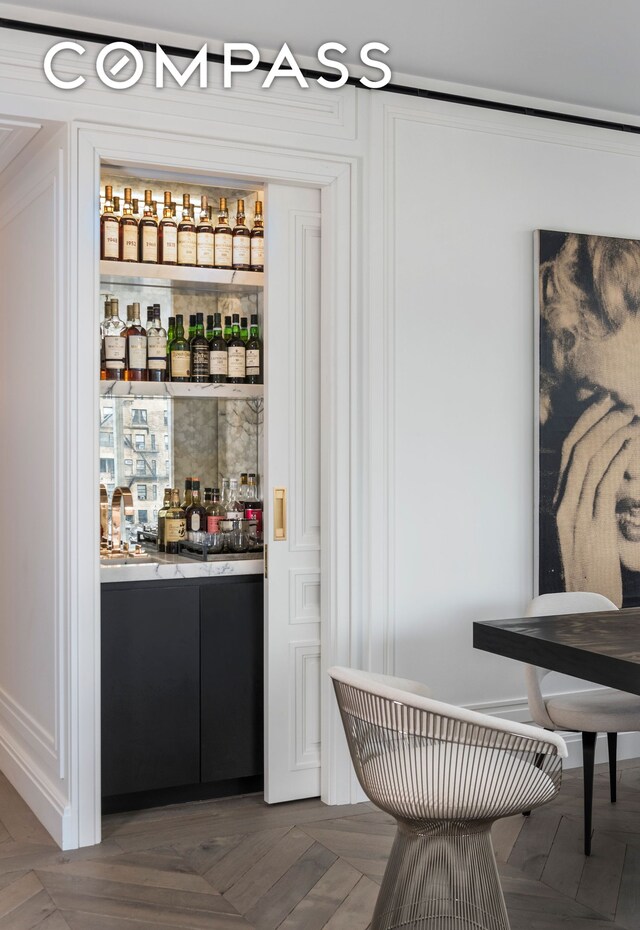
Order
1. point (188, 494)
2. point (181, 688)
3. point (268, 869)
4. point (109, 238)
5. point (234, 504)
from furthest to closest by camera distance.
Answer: point (188, 494) < point (234, 504) < point (109, 238) < point (181, 688) < point (268, 869)

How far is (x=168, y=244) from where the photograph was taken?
396cm

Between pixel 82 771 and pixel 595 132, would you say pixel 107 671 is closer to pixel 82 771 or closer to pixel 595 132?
pixel 82 771

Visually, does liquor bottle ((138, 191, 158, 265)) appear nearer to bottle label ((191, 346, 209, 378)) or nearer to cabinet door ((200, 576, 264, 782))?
bottle label ((191, 346, 209, 378))

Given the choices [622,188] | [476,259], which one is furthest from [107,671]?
[622,188]

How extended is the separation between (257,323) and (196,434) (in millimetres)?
561

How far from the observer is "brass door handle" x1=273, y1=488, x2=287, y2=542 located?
381 centimetres

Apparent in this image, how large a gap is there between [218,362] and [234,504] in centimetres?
58

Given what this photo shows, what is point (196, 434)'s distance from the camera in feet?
14.2

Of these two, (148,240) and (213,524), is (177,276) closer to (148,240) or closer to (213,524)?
(148,240)

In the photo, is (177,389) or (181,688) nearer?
(181,688)

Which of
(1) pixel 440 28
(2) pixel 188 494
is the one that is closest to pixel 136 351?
(2) pixel 188 494

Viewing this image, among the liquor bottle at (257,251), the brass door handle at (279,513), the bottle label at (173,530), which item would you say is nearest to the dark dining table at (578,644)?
the brass door handle at (279,513)

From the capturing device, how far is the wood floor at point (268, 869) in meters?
2.87

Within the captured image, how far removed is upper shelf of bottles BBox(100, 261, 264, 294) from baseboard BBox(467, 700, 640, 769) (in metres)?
1.96
